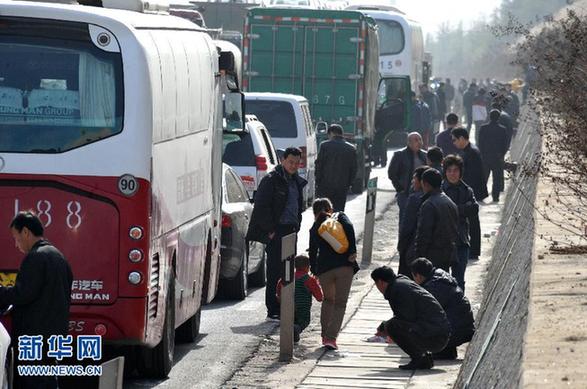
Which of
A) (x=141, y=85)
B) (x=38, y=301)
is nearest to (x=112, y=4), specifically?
(x=141, y=85)

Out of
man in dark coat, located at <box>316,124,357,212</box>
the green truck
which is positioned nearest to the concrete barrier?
man in dark coat, located at <box>316,124,357,212</box>

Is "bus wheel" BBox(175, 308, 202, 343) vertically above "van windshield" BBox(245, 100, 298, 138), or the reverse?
"van windshield" BBox(245, 100, 298, 138)

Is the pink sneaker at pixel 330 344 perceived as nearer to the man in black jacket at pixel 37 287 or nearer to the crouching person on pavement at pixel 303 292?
the crouching person on pavement at pixel 303 292

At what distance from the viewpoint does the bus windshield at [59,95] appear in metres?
12.7

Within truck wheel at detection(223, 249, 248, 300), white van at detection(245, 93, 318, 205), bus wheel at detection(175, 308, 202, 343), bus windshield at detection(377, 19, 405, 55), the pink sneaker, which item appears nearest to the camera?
the pink sneaker

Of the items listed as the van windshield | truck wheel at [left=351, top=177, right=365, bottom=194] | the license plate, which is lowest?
truck wheel at [left=351, top=177, right=365, bottom=194]

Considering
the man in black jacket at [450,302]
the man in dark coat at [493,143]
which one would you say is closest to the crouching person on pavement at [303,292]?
the man in black jacket at [450,302]

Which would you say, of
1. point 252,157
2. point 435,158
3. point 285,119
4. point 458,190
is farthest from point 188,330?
point 285,119

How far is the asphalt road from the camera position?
13953 millimetres

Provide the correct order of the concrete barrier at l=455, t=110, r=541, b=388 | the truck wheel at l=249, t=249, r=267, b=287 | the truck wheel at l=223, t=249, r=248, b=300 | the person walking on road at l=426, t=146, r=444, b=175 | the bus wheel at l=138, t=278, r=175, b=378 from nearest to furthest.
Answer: the concrete barrier at l=455, t=110, r=541, b=388 → the bus wheel at l=138, t=278, r=175, b=378 → the truck wheel at l=223, t=249, r=248, b=300 → the person walking on road at l=426, t=146, r=444, b=175 → the truck wheel at l=249, t=249, r=267, b=287

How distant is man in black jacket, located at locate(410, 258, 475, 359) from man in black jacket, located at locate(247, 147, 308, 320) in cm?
253

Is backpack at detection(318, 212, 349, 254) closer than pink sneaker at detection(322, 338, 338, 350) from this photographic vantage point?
No

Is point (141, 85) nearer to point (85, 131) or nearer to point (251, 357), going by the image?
point (85, 131)

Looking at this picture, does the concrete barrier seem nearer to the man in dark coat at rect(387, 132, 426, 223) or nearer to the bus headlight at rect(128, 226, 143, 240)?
the bus headlight at rect(128, 226, 143, 240)
